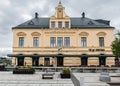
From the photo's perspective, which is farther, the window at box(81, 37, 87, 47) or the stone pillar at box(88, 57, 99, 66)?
the window at box(81, 37, 87, 47)

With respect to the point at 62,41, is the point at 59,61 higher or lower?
lower

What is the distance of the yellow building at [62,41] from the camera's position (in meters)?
52.1

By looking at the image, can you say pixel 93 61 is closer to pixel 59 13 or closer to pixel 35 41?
pixel 59 13

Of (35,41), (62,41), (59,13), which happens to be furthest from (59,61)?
(59,13)

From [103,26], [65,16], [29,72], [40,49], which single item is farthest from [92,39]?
[29,72]


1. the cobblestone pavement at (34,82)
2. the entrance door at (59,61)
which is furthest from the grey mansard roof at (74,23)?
the cobblestone pavement at (34,82)

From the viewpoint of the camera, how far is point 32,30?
2085 inches

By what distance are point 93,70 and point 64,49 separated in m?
14.1

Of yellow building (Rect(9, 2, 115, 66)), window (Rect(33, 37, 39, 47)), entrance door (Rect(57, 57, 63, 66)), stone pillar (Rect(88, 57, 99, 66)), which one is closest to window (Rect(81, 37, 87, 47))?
yellow building (Rect(9, 2, 115, 66))

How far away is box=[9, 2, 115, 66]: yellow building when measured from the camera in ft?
171

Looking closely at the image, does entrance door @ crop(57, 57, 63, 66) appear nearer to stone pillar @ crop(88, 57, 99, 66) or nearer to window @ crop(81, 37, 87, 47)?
window @ crop(81, 37, 87, 47)

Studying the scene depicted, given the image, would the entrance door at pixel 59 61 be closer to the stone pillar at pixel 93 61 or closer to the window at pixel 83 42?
the window at pixel 83 42

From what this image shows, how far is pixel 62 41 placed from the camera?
5262 centimetres

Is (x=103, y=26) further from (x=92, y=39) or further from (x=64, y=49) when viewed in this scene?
(x=64, y=49)
